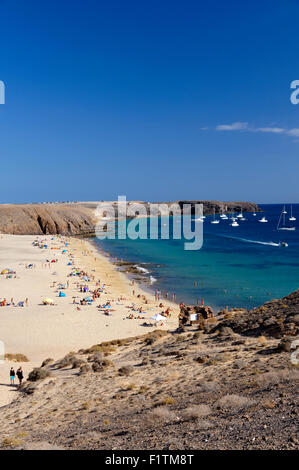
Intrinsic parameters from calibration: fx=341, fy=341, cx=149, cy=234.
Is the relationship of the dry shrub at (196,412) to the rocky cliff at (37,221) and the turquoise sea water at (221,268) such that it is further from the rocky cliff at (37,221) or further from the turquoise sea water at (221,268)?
the rocky cliff at (37,221)

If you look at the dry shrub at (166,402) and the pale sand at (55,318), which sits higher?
the dry shrub at (166,402)

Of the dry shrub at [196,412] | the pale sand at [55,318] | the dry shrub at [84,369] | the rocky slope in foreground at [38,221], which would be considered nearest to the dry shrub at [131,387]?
the dry shrub at [84,369]

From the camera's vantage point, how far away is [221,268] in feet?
177

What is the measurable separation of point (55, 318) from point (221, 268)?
3200cm

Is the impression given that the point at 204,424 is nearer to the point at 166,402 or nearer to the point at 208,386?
the point at 166,402

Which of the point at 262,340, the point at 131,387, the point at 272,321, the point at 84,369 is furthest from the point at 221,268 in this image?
the point at 131,387

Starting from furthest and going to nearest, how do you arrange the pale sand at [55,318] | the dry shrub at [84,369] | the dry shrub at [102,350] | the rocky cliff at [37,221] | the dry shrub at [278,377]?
the rocky cliff at [37,221]
the pale sand at [55,318]
the dry shrub at [102,350]
the dry shrub at [84,369]
the dry shrub at [278,377]

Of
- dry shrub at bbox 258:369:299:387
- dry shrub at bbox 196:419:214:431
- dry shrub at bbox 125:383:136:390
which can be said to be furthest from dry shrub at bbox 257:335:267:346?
dry shrub at bbox 196:419:214:431

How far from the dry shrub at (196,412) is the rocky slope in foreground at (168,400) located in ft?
0.10

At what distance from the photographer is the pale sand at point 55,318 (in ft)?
73.8

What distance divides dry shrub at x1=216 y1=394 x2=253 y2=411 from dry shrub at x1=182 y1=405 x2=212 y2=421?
0.42 m

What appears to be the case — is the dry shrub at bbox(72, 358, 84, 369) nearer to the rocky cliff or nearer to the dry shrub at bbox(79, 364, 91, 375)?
the dry shrub at bbox(79, 364, 91, 375)
